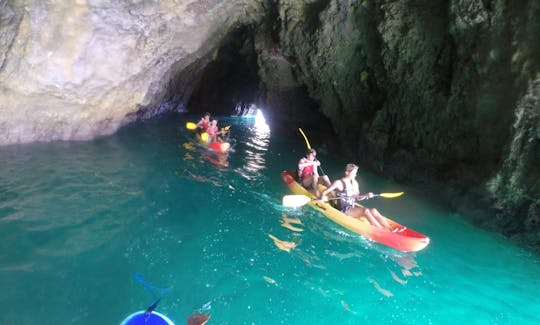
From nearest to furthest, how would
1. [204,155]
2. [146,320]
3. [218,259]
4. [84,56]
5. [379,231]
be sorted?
[146,320] < [218,259] < [379,231] < [84,56] < [204,155]

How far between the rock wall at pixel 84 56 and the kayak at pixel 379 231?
6.59 meters

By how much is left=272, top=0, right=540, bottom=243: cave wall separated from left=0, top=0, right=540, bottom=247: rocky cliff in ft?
0.10

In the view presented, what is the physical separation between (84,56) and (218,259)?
698cm

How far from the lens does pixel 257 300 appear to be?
4.48 m

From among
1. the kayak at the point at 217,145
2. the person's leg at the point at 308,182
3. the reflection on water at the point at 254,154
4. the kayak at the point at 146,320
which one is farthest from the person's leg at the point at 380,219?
the kayak at the point at 217,145

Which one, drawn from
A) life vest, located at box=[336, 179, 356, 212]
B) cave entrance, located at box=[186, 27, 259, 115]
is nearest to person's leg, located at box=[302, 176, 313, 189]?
life vest, located at box=[336, 179, 356, 212]

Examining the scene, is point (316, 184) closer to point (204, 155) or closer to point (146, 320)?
point (204, 155)

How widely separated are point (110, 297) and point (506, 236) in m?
7.16

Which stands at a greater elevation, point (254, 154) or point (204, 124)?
point (204, 124)

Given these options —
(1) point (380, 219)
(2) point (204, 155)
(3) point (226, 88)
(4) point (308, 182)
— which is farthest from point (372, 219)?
(3) point (226, 88)

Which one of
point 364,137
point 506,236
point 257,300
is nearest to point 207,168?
point 364,137

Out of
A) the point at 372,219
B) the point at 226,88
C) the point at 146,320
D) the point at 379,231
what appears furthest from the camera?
the point at 226,88

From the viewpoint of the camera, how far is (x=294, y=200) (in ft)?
23.7

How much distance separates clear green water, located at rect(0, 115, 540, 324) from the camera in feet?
13.9
